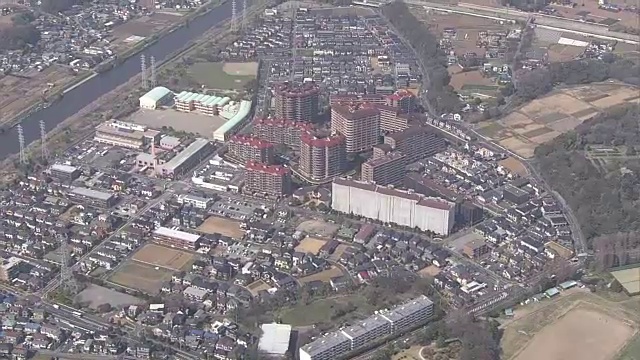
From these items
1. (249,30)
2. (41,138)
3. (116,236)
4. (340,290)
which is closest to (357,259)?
(340,290)

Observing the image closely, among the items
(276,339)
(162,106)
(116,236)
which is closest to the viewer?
(276,339)

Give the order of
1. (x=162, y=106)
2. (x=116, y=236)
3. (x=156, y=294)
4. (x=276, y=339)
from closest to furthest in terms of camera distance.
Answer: (x=276, y=339) → (x=156, y=294) → (x=116, y=236) → (x=162, y=106)

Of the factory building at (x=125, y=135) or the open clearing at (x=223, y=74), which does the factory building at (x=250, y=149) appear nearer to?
the factory building at (x=125, y=135)

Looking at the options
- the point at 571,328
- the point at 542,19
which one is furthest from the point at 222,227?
the point at 542,19

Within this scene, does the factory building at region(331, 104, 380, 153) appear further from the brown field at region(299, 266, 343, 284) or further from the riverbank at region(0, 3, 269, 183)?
the riverbank at region(0, 3, 269, 183)

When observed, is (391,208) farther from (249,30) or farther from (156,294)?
(249,30)
